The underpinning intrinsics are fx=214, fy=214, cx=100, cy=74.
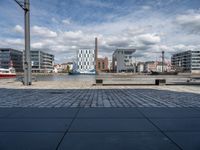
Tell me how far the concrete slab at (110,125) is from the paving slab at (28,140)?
75cm

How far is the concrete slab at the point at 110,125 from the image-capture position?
5.72 metres

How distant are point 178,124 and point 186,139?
1363 millimetres

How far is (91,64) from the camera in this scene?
174125 millimetres

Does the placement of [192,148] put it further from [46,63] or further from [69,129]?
[46,63]

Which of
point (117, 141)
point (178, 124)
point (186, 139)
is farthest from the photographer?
point (178, 124)

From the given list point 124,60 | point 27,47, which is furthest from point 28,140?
point 124,60

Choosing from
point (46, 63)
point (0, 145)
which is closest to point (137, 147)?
point (0, 145)

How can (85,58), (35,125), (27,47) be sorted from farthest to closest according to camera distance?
1. (85,58)
2. (27,47)
3. (35,125)

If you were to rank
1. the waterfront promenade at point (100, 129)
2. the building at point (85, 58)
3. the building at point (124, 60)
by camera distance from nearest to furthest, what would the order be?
the waterfront promenade at point (100, 129), the building at point (124, 60), the building at point (85, 58)

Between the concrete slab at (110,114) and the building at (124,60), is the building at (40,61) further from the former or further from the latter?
the concrete slab at (110,114)

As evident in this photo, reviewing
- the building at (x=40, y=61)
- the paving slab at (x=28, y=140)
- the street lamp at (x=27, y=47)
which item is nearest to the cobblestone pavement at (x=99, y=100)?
the paving slab at (x=28, y=140)

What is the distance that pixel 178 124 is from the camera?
6242 millimetres

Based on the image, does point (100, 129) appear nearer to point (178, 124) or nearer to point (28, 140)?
point (28, 140)

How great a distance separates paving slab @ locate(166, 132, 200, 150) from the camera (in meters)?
4.47
